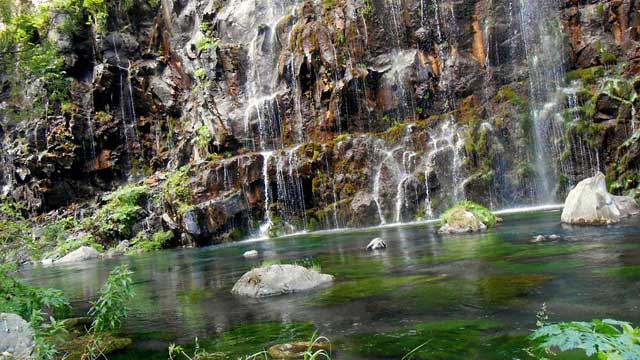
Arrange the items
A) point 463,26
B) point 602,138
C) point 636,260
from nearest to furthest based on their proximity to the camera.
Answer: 1. point 636,260
2. point 602,138
3. point 463,26

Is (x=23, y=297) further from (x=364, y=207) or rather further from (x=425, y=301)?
(x=364, y=207)

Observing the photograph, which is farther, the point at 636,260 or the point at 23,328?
the point at 636,260

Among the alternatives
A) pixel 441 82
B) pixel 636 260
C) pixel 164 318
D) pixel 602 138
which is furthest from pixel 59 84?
pixel 441 82

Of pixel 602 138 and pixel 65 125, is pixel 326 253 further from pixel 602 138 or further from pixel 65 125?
pixel 65 125

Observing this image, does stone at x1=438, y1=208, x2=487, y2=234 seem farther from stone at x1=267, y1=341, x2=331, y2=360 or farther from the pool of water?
stone at x1=267, y1=341, x2=331, y2=360

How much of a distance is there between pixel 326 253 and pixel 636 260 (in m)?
8.85

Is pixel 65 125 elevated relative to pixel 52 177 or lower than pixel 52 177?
elevated

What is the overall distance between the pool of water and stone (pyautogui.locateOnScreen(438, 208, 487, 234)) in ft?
10.3

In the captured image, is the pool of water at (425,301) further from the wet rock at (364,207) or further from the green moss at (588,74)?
the green moss at (588,74)

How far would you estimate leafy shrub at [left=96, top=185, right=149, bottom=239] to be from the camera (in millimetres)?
32969

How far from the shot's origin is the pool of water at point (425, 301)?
5742mm

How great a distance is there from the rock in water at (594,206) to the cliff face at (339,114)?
5784 millimetres

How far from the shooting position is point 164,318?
8664 mm

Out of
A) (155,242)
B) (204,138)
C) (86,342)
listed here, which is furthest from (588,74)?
(86,342)
